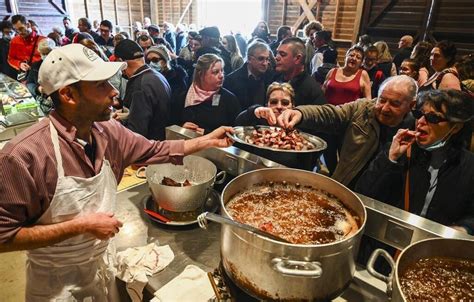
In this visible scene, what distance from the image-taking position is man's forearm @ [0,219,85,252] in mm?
1077

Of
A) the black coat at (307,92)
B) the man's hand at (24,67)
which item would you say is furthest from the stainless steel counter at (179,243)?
the man's hand at (24,67)

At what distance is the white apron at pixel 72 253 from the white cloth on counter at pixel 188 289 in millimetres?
345

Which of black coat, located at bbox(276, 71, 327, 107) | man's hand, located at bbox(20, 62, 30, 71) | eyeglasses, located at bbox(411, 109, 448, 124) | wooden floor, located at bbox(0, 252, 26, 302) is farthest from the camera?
man's hand, located at bbox(20, 62, 30, 71)

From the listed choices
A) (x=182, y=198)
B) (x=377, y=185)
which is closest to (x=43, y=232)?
(x=182, y=198)

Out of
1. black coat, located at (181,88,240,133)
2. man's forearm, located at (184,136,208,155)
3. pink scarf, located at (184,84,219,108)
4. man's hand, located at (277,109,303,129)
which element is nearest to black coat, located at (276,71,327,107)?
black coat, located at (181,88,240,133)

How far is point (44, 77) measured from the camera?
1181mm

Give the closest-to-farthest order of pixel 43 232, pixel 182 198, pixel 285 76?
pixel 43 232 < pixel 182 198 < pixel 285 76

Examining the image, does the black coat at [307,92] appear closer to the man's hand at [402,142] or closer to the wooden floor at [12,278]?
the man's hand at [402,142]

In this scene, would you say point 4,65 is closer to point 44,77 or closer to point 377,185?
point 44,77

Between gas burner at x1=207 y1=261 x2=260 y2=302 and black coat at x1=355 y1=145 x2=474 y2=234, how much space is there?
3.41ft

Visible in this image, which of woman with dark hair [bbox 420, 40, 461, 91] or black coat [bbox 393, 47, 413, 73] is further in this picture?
black coat [bbox 393, 47, 413, 73]

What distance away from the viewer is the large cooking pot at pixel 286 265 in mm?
865

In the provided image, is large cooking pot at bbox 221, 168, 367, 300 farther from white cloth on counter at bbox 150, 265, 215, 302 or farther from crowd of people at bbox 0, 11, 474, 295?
crowd of people at bbox 0, 11, 474, 295

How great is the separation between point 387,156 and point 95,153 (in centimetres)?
155
